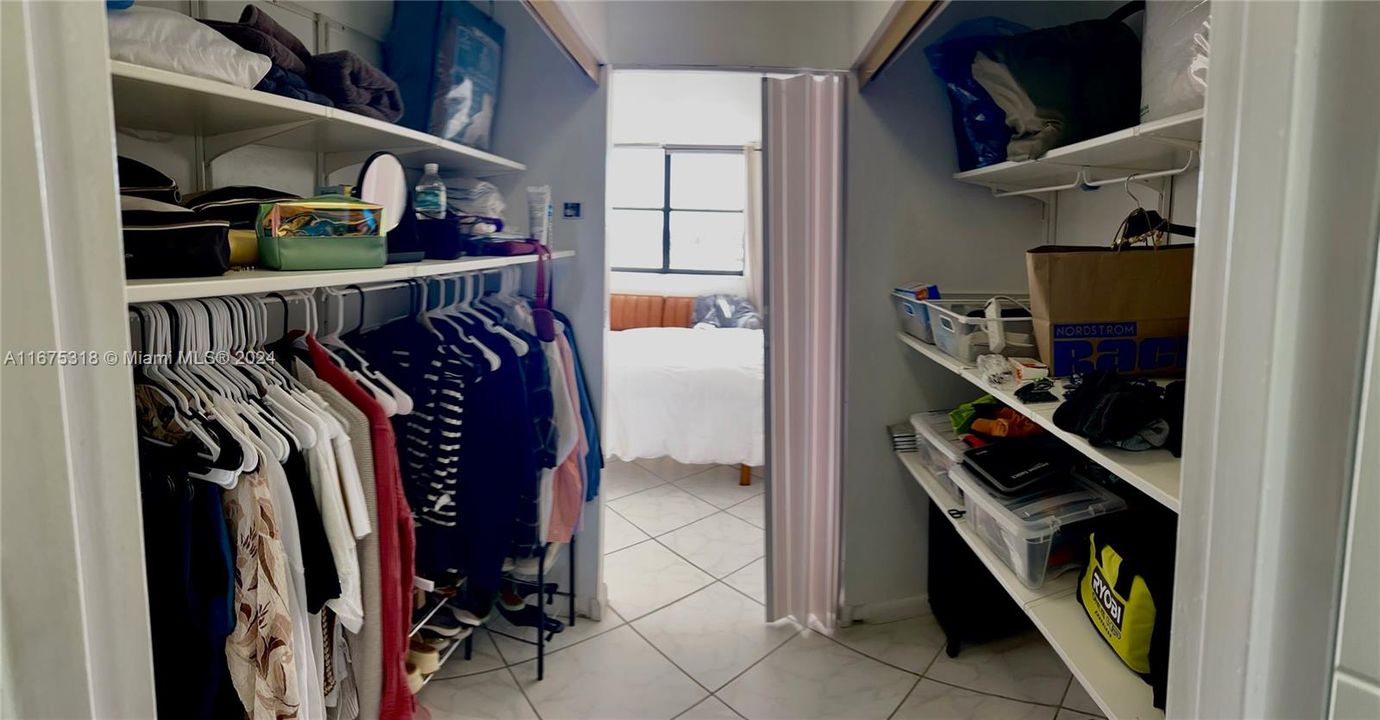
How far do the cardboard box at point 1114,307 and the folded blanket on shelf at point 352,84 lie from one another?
1486mm

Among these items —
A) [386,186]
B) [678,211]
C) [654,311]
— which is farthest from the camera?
[678,211]

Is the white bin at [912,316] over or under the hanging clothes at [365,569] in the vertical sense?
over

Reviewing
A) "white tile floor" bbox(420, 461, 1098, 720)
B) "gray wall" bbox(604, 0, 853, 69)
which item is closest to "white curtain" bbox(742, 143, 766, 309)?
"white tile floor" bbox(420, 461, 1098, 720)

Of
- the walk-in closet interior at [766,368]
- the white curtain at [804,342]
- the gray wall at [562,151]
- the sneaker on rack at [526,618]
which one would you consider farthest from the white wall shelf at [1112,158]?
the sneaker on rack at [526,618]

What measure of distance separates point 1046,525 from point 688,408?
8.08 feet

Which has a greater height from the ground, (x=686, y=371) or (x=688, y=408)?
(x=686, y=371)

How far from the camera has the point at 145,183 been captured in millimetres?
1207

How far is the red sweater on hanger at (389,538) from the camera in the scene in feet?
5.08

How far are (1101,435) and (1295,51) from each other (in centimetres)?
101

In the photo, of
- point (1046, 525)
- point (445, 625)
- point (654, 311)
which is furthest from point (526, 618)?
point (654, 311)

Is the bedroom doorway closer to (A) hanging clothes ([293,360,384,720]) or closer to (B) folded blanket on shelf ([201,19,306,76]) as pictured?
(A) hanging clothes ([293,360,384,720])

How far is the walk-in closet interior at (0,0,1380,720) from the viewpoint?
0.42 m

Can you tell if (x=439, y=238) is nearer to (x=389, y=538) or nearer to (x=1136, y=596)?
(x=389, y=538)

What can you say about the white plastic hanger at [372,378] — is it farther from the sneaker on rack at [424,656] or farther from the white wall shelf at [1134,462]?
the white wall shelf at [1134,462]
